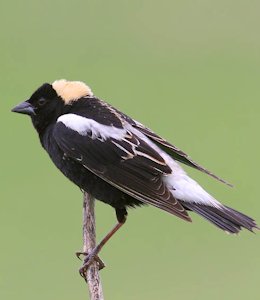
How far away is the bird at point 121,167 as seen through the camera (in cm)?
507

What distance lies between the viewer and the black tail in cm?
502

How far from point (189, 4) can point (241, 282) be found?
7.15 m

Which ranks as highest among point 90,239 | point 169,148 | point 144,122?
point 144,122

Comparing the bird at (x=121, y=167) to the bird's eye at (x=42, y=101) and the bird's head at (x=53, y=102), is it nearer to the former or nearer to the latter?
the bird's head at (x=53, y=102)

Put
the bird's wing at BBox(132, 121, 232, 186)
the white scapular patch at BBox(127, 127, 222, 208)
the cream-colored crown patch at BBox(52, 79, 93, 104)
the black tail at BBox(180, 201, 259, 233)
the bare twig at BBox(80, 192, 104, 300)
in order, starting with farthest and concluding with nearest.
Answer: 1. the cream-colored crown patch at BBox(52, 79, 93, 104)
2. the bird's wing at BBox(132, 121, 232, 186)
3. the white scapular patch at BBox(127, 127, 222, 208)
4. the black tail at BBox(180, 201, 259, 233)
5. the bare twig at BBox(80, 192, 104, 300)

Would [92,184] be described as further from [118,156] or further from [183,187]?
[183,187]

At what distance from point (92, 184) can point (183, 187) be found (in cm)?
49

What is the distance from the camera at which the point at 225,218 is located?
507 cm

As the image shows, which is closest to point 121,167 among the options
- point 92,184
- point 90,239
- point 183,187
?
point 92,184

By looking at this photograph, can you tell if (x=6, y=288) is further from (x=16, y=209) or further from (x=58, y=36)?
(x=58, y=36)

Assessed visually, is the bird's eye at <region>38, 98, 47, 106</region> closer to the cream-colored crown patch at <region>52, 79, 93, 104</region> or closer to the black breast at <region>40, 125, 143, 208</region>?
the cream-colored crown patch at <region>52, 79, 93, 104</region>

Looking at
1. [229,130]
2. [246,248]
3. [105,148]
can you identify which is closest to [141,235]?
[246,248]

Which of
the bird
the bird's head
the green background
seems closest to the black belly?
the bird

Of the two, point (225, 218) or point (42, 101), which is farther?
point (42, 101)
